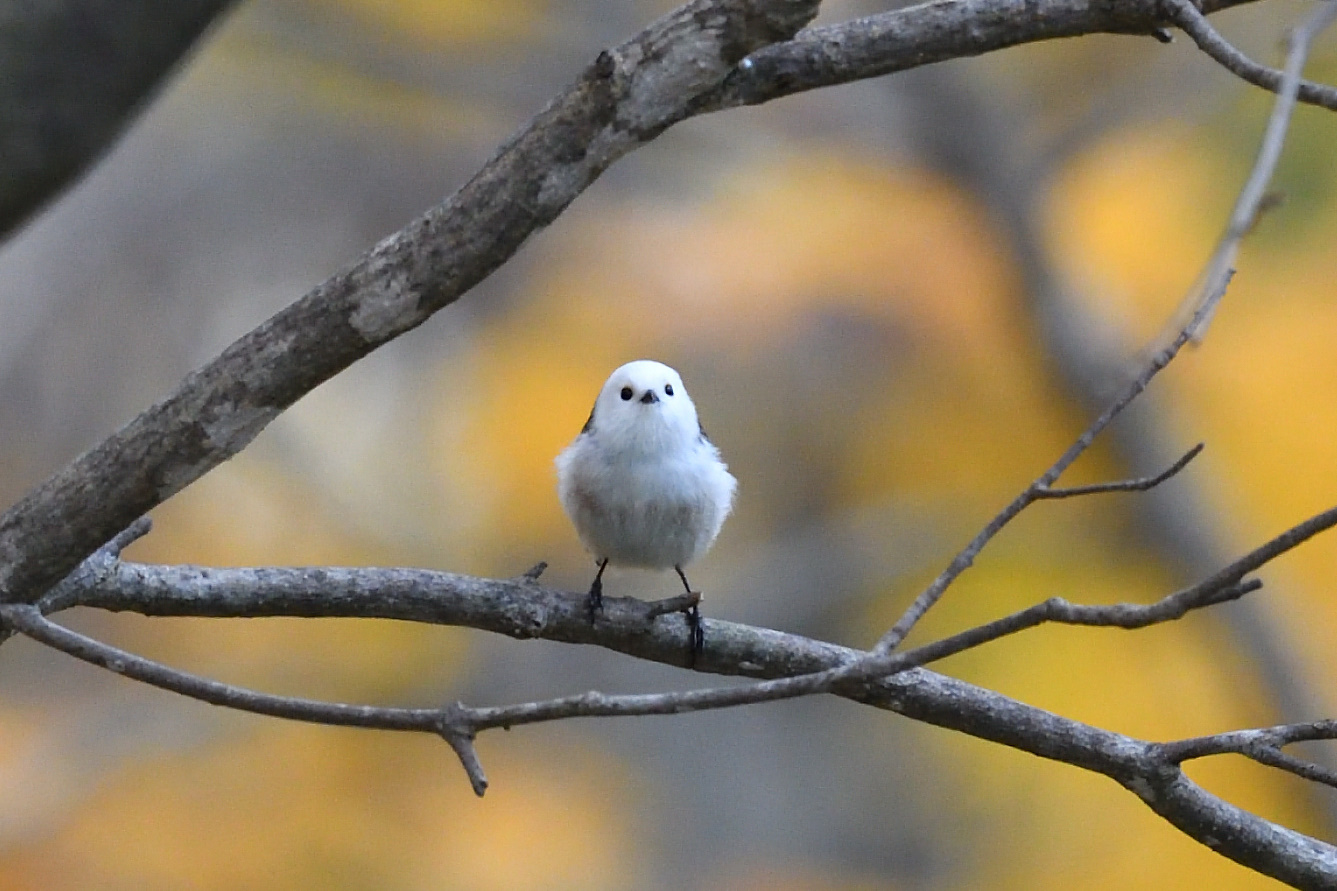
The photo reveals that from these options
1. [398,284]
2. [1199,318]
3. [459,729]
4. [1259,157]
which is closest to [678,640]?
[459,729]

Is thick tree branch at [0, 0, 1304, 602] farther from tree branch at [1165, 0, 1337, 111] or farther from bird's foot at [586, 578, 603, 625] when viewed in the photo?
bird's foot at [586, 578, 603, 625]

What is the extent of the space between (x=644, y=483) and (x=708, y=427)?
9.83 feet

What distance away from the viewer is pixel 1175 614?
1167mm

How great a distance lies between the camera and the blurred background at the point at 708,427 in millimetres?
4473

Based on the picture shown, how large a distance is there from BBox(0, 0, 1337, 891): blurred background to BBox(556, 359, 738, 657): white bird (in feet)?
6.79

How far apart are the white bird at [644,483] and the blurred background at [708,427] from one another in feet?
6.79

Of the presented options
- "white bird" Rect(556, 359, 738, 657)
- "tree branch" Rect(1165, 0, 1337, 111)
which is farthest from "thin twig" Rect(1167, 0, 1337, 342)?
"white bird" Rect(556, 359, 738, 657)

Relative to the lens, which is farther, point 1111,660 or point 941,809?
point 941,809

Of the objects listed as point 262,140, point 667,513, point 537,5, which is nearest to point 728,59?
point 667,513

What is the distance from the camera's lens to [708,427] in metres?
5.18

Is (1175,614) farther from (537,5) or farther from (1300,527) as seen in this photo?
(537,5)

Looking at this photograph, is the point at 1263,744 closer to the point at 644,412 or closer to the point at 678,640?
the point at 678,640

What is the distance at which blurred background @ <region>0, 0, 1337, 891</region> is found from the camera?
4473 mm

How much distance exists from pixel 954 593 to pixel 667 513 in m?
2.94
